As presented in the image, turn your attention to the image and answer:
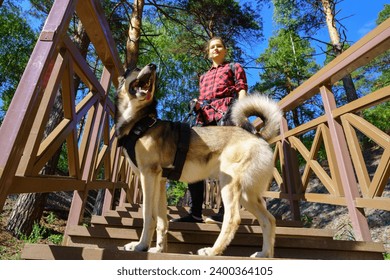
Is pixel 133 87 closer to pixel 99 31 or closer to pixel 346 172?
pixel 99 31

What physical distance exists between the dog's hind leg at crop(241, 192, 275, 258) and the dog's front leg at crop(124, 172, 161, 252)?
0.77 metres

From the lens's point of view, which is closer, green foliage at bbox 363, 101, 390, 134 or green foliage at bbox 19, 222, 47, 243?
green foliage at bbox 19, 222, 47, 243

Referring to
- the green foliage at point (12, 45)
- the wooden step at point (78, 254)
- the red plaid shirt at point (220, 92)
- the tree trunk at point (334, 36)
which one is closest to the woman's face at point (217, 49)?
the red plaid shirt at point (220, 92)

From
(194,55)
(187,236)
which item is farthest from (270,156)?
(194,55)

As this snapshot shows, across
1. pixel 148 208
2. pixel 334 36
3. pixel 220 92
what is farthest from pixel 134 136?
pixel 334 36

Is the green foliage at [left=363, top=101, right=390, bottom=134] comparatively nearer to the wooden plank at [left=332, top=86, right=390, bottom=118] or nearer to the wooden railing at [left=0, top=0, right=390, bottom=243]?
the wooden railing at [left=0, top=0, right=390, bottom=243]

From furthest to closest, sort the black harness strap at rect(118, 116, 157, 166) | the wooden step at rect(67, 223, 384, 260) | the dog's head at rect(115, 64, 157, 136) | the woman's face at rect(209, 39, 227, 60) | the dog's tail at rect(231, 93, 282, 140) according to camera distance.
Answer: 1. the woman's face at rect(209, 39, 227, 60)
2. the dog's tail at rect(231, 93, 282, 140)
3. the dog's head at rect(115, 64, 157, 136)
4. the black harness strap at rect(118, 116, 157, 166)
5. the wooden step at rect(67, 223, 384, 260)

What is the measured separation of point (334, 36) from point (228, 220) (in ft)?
34.9

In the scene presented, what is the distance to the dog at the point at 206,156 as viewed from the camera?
223cm

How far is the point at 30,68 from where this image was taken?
1.55 metres

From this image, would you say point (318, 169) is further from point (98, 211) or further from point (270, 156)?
point (98, 211)

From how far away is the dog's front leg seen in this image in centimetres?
210

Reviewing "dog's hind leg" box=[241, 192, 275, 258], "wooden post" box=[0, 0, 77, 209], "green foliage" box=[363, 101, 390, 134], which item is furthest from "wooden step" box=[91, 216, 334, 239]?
"green foliage" box=[363, 101, 390, 134]

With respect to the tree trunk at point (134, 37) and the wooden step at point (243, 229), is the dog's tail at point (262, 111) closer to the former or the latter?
the wooden step at point (243, 229)
